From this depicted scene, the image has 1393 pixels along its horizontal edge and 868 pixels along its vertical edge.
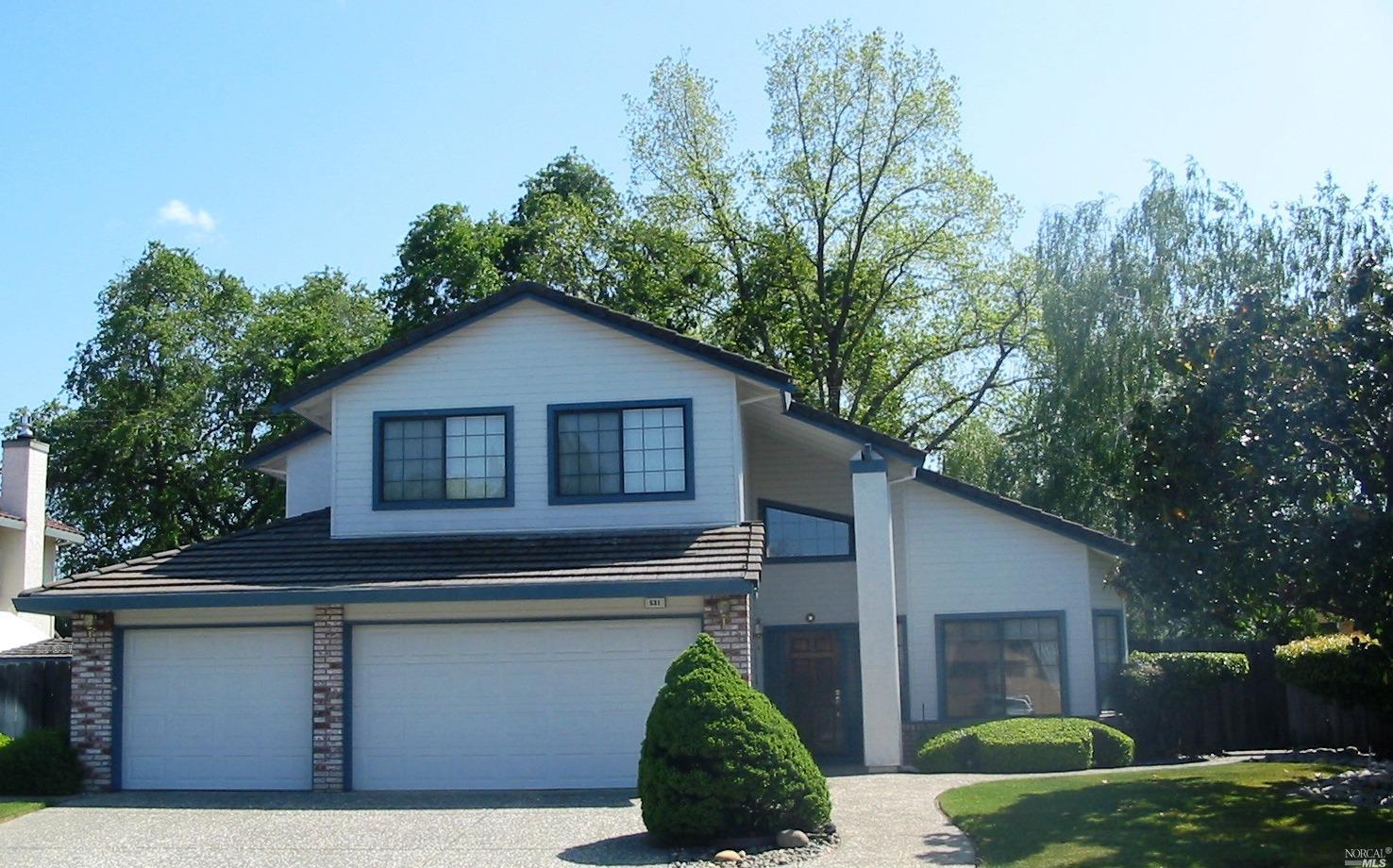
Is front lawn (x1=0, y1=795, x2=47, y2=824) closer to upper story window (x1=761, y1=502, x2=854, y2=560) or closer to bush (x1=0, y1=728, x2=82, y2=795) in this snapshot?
bush (x1=0, y1=728, x2=82, y2=795)

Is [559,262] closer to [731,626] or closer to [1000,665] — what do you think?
[1000,665]

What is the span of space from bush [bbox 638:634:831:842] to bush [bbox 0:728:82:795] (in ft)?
29.5

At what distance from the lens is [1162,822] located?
14.2 metres

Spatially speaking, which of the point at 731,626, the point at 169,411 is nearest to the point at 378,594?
the point at 731,626

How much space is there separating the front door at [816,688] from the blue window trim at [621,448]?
4.64 m

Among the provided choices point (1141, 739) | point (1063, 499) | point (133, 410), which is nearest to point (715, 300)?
point (1063, 499)

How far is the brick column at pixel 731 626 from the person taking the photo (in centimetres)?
1773

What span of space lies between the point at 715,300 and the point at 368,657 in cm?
2249

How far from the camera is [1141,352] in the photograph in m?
31.6

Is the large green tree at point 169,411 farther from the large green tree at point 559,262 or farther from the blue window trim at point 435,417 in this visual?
the blue window trim at point 435,417

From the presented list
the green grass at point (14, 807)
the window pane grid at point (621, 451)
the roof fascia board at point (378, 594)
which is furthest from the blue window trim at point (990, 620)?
the green grass at point (14, 807)

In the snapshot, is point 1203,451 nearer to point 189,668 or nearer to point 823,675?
point 823,675

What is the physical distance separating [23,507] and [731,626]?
1852cm

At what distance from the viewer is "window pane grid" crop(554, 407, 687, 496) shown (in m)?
20.0
